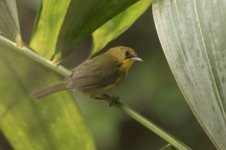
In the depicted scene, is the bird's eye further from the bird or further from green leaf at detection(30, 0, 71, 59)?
green leaf at detection(30, 0, 71, 59)

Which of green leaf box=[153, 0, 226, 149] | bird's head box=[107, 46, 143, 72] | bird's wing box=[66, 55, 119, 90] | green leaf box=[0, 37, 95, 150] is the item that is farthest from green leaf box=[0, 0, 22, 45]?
bird's head box=[107, 46, 143, 72]

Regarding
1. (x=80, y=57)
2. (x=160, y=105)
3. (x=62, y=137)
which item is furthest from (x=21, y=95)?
(x=80, y=57)

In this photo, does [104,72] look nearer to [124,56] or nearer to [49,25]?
[124,56]

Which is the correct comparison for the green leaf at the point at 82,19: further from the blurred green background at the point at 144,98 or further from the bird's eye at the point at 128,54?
the blurred green background at the point at 144,98

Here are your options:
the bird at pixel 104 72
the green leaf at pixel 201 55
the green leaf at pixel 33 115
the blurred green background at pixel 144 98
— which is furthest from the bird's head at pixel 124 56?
the green leaf at pixel 201 55

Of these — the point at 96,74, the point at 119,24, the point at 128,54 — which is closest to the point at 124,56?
the point at 128,54
